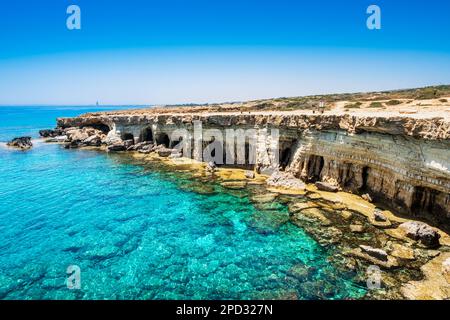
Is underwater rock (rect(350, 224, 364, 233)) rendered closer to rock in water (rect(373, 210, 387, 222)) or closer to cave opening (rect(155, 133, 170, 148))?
rock in water (rect(373, 210, 387, 222))

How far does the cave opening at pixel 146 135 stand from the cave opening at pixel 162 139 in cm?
364

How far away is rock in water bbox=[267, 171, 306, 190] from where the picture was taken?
25581 millimetres

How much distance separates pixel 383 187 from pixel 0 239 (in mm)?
26503

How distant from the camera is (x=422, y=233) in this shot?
51.8 ft

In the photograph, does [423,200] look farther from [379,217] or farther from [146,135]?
[146,135]

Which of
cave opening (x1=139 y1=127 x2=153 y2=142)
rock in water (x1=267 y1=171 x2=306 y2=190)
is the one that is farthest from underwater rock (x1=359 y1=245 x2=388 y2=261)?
cave opening (x1=139 y1=127 x2=153 y2=142)

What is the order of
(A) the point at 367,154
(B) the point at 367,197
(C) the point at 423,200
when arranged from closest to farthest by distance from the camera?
1. (C) the point at 423,200
2. (A) the point at 367,154
3. (B) the point at 367,197

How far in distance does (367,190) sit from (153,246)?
55.8 ft

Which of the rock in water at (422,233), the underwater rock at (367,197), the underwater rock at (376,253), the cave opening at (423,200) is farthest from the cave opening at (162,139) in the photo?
the rock in water at (422,233)

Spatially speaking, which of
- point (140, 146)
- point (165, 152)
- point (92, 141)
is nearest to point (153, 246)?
point (165, 152)

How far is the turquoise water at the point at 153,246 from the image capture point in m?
13.2
